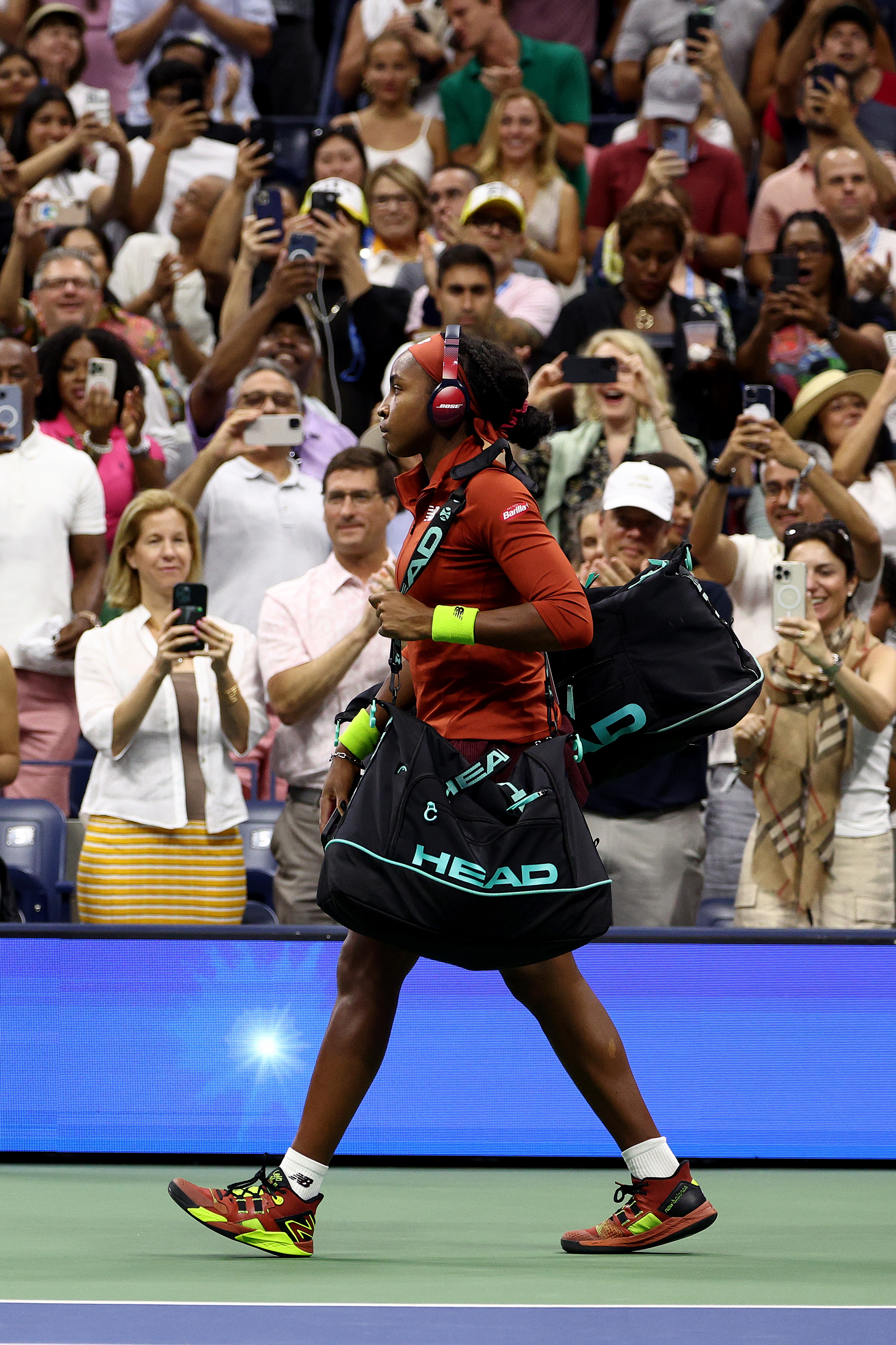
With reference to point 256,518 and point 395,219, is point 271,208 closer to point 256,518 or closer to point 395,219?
point 395,219

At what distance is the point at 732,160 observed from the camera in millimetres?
9734

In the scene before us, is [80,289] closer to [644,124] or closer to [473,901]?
[644,124]

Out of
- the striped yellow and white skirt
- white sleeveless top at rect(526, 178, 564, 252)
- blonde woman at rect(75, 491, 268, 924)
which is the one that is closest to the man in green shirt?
white sleeveless top at rect(526, 178, 564, 252)

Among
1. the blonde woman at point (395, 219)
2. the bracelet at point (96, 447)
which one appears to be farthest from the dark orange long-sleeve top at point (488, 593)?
the blonde woman at point (395, 219)

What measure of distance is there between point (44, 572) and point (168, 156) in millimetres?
3732

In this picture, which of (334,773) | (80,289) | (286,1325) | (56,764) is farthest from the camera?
(80,289)

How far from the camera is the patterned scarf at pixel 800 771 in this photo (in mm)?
5945

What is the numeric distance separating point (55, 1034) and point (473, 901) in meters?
1.99

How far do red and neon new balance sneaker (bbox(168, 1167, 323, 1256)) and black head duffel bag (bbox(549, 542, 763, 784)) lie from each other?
1.06m

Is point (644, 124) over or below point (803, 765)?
over

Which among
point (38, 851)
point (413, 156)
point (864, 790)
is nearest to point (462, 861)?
point (864, 790)

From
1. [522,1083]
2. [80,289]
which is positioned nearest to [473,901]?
[522,1083]

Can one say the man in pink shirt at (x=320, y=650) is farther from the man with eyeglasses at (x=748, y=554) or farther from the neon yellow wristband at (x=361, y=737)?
the neon yellow wristband at (x=361, y=737)

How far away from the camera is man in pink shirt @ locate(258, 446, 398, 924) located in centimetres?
616
